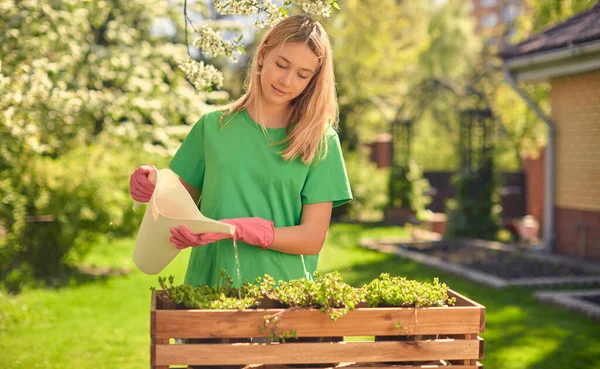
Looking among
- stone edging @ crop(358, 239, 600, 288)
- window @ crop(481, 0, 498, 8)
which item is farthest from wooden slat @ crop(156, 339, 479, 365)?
window @ crop(481, 0, 498, 8)

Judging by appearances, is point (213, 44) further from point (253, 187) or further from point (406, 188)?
point (406, 188)

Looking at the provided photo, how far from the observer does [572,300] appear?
6848mm

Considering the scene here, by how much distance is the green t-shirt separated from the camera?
237cm

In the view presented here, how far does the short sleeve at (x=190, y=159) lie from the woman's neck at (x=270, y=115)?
0.72 ft

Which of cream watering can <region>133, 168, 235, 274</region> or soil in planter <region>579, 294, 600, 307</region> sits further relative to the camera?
soil in planter <region>579, 294, 600, 307</region>

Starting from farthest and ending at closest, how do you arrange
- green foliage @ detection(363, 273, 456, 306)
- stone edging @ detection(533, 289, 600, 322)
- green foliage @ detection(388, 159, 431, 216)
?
green foliage @ detection(388, 159, 431, 216) → stone edging @ detection(533, 289, 600, 322) → green foliage @ detection(363, 273, 456, 306)

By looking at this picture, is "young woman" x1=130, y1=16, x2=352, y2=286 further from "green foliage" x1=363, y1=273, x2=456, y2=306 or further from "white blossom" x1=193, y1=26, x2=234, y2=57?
"white blossom" x1=193, y1=26, x2=234, y2=57

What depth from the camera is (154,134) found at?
30.8ft

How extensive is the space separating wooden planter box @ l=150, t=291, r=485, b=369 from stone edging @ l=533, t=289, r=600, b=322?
4.82 meters

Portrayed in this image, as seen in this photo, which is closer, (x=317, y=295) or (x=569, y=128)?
(x=317, y=295)

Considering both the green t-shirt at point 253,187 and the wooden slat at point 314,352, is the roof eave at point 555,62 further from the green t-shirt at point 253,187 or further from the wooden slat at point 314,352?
the wooden slat at point 314,352

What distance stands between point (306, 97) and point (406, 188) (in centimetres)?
1313

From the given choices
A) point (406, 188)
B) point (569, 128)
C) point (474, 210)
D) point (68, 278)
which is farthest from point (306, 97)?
point (406, 188)

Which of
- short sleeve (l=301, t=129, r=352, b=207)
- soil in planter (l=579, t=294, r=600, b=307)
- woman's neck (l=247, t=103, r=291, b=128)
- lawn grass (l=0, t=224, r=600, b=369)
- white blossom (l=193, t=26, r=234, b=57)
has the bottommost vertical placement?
lawn grass (l=0, t=224, r=600, b=369)
